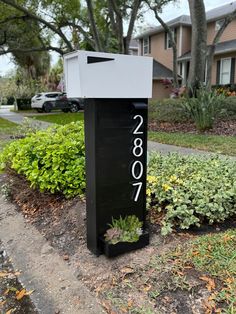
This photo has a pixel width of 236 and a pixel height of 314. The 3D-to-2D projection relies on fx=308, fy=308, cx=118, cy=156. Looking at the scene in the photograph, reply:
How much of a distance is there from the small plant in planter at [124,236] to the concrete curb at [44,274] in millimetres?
325

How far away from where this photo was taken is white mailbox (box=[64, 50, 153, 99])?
191 cm

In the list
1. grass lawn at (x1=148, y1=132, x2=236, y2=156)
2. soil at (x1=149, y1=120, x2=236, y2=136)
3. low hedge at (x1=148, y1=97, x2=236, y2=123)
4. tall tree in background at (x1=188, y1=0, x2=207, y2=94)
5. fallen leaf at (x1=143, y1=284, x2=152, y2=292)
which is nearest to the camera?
fallen leaf at (x1=143, y1=284, x2=152, y2=292)

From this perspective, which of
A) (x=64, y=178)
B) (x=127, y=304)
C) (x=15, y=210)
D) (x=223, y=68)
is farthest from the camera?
(x=223, y=68)

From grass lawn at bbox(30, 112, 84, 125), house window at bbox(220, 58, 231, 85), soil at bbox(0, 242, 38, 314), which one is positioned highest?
house window at bbox(220, 58, 231, 85)

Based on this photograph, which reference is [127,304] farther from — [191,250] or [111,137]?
[111,137]

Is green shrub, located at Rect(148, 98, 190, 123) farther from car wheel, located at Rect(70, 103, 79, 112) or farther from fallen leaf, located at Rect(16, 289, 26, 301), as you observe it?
car wheel, located at Rect(70, 103, 79, 112)

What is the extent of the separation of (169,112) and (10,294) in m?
9.26

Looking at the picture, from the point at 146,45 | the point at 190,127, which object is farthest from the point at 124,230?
the point at 146,45

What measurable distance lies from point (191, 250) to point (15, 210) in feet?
6.95

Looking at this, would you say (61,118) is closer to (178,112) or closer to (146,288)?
(178,112)

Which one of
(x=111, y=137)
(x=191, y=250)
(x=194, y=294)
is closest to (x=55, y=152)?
(x=111, y=137)

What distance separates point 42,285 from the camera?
6.86 feet

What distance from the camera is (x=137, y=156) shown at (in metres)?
2.25

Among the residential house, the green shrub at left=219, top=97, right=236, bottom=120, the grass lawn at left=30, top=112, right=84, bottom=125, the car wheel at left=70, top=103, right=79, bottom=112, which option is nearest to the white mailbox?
the green shrub at left=219, top=97, right=236, bottom=120
